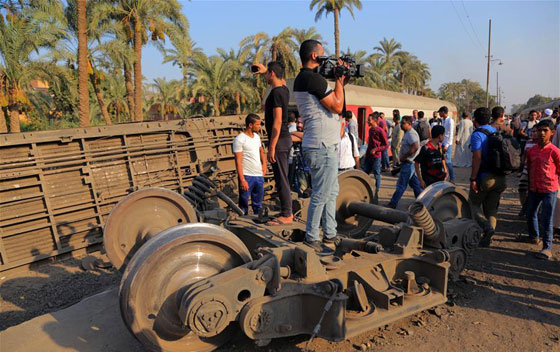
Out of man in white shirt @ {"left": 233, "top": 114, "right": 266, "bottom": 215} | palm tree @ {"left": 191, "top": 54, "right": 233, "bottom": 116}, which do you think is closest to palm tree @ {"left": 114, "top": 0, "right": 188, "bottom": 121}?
palm tree @ {"left": 191, "top": 54, "right": 233, "bottom": 116}

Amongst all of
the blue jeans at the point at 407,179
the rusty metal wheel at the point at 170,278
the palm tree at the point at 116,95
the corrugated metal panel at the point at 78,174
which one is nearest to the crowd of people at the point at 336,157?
the blue jeans at the point at 407,179

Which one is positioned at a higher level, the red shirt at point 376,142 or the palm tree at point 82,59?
Answer: the palm tree at point 82,59

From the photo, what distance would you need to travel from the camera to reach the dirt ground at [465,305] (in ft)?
11.1

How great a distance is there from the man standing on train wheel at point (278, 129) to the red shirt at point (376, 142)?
472 cm

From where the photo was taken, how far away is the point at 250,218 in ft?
14.2

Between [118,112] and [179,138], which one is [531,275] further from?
[118,112]

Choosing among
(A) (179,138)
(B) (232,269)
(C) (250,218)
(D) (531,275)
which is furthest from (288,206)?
(A) (179,138)

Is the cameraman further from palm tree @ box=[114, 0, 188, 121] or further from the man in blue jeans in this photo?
palm tree @ box=[114, 0, 188, 121]

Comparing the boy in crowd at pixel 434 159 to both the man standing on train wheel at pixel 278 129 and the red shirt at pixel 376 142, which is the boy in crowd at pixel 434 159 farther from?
the man standing on train wheel at pixel 278 129

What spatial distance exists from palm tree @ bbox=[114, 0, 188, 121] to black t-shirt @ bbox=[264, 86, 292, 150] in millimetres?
16415

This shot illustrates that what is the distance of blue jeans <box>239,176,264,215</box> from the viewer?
6.00m

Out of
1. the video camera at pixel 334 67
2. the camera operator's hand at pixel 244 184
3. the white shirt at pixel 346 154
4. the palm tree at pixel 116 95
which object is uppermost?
the palm tree at pixel 116 95

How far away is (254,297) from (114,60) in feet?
69.3

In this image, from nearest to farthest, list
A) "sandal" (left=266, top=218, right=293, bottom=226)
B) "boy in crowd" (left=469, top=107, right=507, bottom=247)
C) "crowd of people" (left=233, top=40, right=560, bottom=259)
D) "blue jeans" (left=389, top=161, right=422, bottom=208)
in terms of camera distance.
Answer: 1. "crowd of people" (left=233, top=40, right=560, bottom=259)
2. "sandal" (left=266, top=218, right=293, bottom=226)
3. "boy in crowd" (left=469, top=107, right=507, bottom=247)
4. "blue jeans" (left=389, top=161, right=422, bottom=208)
